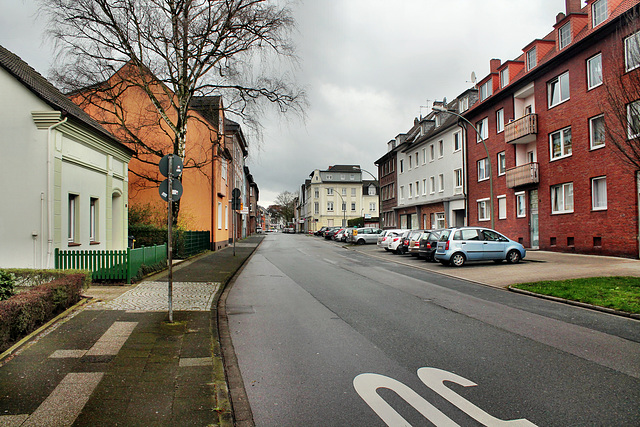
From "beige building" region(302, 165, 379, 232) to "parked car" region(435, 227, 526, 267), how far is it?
70.7 m

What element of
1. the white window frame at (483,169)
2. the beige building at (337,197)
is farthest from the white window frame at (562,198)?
the beige building at (337,197)

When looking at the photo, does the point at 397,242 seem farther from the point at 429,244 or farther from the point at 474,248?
the point at 474,248

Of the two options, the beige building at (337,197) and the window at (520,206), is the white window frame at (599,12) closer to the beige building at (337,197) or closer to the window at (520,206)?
the window at (520,206)

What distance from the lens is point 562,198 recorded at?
22.5 m

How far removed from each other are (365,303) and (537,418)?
5.96 meters

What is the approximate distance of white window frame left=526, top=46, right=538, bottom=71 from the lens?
83.0 feet

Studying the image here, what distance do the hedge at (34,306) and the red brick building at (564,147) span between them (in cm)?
1684

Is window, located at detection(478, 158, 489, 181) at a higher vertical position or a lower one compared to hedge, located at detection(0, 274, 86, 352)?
higher

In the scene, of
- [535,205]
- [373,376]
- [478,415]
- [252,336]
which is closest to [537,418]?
[478,415]

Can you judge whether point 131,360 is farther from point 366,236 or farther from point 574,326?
point 366,236

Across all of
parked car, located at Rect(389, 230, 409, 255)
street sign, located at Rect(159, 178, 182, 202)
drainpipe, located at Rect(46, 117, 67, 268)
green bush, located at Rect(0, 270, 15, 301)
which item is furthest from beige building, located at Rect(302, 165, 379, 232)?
green bush, located at Rect(0, 270, 15, 301)

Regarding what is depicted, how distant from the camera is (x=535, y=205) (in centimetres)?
2491

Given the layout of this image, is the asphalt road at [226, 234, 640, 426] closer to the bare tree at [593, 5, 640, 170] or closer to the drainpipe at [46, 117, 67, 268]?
the bare tree at [593, 5, 640, 170]

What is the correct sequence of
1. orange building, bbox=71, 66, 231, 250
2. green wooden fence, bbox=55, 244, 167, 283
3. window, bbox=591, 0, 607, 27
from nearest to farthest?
green wooden fence, bbox=55, 244, 167, 283 → window, bbox=591, 0, 607, 27 → orange building, bbox=71, 66, 231, 250
